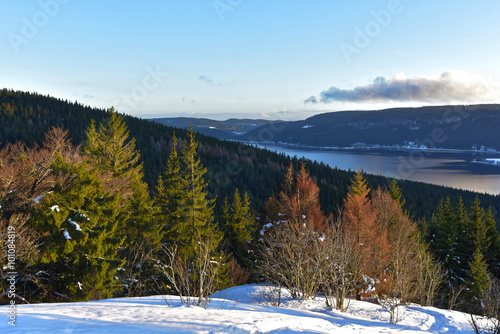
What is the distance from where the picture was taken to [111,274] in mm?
17328

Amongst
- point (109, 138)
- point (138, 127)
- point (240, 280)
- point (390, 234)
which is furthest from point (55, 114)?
point (390, 234)

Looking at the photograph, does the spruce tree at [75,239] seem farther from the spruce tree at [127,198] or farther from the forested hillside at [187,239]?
the spruce tree at [127,198]

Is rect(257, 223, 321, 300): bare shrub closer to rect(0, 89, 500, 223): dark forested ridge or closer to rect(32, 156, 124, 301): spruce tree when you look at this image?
rect(32, 156, 124, 301): spruce tree

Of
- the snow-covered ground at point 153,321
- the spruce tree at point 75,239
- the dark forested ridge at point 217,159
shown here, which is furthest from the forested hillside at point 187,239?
the dark forested ridge at point 217,159

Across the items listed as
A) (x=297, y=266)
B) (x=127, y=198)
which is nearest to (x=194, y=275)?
(x=297, y=266)

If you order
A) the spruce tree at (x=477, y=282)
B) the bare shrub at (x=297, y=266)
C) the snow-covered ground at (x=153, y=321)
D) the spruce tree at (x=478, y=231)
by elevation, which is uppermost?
the snow-covered ground at (x=153, y=321)

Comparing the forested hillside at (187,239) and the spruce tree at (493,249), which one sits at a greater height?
the forested hillside at (187,239)

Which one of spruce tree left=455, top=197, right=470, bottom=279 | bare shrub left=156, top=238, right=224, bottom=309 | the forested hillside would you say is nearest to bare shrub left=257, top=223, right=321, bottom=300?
the forested hillside

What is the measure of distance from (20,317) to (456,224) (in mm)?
47199

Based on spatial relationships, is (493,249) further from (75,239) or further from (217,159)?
(217,159)

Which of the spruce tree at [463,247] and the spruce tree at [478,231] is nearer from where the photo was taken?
the spruce tree at [478,231]

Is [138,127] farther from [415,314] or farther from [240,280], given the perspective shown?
[415,314]

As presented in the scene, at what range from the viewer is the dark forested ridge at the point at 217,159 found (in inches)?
3664

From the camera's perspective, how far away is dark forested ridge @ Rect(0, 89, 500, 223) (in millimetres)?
93062
